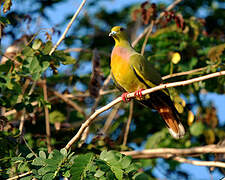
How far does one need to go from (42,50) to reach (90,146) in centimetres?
120

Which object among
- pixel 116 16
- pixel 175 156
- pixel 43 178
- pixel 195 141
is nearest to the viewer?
pixel 43 178

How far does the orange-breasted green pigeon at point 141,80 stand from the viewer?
155 inches

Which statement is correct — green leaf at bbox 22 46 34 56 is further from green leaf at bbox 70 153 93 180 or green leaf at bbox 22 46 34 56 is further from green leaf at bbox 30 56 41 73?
green leaf at bbox 70 153 93 180

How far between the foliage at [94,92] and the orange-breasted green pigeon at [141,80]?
6.2 inches

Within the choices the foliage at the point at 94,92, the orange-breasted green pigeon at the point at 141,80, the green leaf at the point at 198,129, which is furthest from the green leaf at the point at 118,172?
the green leaf at the point at 198,129

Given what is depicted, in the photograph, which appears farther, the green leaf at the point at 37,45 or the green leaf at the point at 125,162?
the green leaf at the point at 37,45

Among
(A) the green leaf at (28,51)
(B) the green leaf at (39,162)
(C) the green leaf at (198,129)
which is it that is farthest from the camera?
(C) the green leaf at (198,129)

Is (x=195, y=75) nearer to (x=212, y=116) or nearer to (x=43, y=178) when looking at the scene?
(x=212, y=116)

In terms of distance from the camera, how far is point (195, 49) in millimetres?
5094

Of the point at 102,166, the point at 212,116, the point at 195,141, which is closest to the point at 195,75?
the point at 212,116

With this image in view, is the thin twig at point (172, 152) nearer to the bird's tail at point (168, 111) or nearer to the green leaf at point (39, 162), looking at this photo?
the bird's tail at point (168, 111)

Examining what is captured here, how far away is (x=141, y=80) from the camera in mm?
3979

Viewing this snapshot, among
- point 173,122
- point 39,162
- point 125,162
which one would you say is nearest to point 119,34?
point 173,122

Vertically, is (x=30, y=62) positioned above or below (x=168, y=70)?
below
